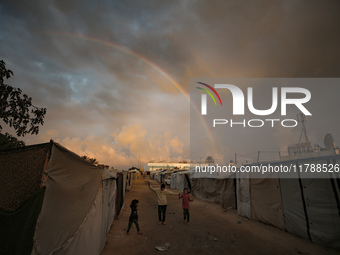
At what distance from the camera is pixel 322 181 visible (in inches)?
271

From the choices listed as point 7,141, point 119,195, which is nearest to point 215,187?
point 119,195

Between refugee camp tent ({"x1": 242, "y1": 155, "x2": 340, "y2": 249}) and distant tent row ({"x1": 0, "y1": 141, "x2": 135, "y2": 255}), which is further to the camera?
refugee camp tent ({"x1": 242, "y1": 155, "x2": 340, "y2": 249})

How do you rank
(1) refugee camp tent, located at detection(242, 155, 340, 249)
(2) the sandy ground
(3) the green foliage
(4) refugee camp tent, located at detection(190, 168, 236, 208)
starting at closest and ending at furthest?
(2) the sandy ground → (1) refugee camp tent, located at detection(242, 155, 340, 249) → (3) the green foliage → (4) refugee camp tent, located at detection(190, 168, 236, 208)

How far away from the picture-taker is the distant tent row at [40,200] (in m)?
2.32

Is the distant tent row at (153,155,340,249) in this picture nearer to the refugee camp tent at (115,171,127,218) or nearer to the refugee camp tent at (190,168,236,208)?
the refugee camp tent at (190,168,236,208)

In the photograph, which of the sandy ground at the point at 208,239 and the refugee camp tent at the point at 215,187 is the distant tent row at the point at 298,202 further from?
the refugee camp tent at the point at 215,187

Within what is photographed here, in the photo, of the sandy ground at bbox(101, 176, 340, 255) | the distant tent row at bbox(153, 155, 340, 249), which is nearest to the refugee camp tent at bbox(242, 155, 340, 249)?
the distant tent row at bbox(153, 155, 340, 249)

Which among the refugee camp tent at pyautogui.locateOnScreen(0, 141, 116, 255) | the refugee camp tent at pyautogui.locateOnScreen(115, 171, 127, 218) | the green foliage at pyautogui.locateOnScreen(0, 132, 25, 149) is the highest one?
the green foliage at pyautogui.locateOnScreen(0, 132, 25, 149)

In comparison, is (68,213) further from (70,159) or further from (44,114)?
(44,114)

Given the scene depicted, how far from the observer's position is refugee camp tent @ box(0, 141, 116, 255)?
232cm

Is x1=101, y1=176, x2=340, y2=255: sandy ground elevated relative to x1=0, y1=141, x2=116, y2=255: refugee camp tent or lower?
lower

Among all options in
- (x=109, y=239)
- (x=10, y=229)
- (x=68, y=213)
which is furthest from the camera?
(x=109, y=239)

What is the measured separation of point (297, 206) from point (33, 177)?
9.27 m

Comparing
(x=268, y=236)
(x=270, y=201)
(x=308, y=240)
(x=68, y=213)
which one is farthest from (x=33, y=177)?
(x=270, y=201)
